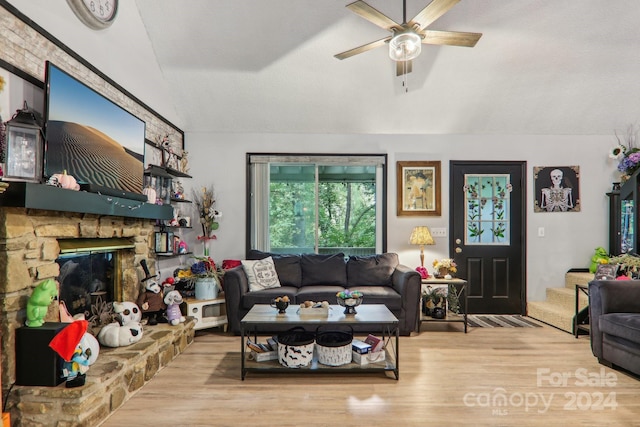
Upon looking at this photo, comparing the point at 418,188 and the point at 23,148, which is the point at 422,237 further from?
the point at 23,148

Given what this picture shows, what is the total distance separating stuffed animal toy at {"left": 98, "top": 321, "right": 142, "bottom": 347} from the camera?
2.72 meters

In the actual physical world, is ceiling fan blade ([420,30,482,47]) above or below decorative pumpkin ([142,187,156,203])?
above

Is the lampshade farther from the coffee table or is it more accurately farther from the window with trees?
the coffee table

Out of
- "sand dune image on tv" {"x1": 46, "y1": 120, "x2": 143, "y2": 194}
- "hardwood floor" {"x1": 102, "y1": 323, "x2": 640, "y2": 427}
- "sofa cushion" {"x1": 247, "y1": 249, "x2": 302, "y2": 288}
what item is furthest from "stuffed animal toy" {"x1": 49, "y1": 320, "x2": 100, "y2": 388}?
"sofa cushion" {"x1": 247, "y1": 249, "x2": 302, "y2": 288}

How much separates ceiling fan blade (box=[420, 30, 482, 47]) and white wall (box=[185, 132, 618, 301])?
7.14ft

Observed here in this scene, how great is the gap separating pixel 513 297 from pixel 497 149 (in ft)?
6.43

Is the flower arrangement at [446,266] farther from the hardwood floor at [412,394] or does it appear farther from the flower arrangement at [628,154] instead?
the flower arrangement at [628,154]

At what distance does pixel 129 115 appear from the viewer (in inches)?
129

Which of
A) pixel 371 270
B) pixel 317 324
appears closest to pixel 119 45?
pixel 317 324

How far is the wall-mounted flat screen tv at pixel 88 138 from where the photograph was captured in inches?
92.5

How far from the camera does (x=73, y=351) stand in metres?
2.06

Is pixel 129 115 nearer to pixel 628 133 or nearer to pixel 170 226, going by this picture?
pixel 170 226

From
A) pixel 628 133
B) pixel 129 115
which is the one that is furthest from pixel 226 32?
pixel 628 133

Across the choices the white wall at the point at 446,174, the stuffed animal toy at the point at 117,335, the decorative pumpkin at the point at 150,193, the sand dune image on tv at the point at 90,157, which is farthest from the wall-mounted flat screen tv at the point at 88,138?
the white wall at the point at 446,174
